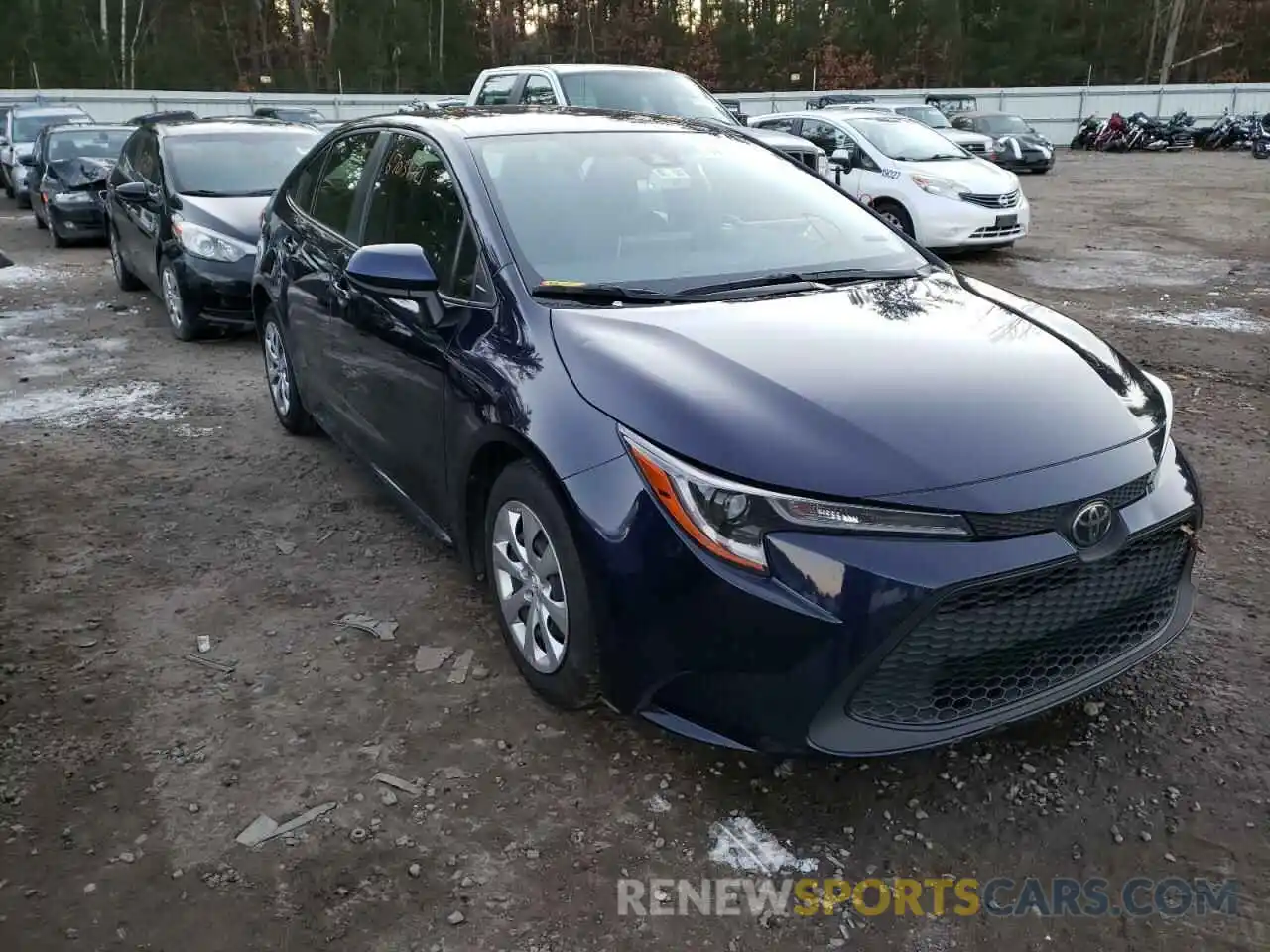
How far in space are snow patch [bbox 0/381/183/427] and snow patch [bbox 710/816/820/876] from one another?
4.62 metres

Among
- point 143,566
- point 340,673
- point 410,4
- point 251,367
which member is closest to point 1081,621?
point 340,673

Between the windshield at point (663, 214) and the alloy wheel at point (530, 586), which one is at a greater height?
the windshield at point (663, 214)

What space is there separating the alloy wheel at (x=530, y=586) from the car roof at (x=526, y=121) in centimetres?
154

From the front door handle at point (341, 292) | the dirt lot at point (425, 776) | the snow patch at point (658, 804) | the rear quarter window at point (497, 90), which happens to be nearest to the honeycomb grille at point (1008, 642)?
the dirt lot at point (425, 776)

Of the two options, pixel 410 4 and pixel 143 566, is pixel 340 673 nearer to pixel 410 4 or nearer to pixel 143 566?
pixel 143 566

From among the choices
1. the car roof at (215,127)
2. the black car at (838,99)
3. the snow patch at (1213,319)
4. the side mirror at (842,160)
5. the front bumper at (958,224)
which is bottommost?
the snow patch at (1213,319)

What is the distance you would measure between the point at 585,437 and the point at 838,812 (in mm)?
1176

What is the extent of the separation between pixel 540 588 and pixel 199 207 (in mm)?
5791

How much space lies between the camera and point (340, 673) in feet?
11.1

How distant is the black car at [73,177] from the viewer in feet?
40.7

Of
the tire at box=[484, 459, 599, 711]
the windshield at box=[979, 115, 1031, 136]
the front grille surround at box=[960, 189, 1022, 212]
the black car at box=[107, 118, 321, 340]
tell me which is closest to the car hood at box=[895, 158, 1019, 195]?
the front grille surround at box=[960, 189, 1022, 212]

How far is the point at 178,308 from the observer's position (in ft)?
24.9

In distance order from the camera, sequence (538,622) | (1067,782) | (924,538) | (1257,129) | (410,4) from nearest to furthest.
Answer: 1. (924,538)
2. (1067,782)
3. (538,622)
4. (1257,129)
5. (410,4)

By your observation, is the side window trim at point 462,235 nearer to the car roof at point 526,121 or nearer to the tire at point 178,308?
the car roof at point 526,121
